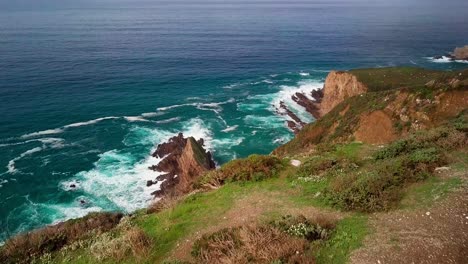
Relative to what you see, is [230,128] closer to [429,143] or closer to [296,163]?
[296,163]

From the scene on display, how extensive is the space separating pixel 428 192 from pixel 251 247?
25.4 ft

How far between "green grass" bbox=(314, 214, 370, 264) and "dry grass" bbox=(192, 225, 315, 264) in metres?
0.56

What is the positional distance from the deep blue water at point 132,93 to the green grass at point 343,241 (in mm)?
25196

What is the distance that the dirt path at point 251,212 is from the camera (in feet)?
43.9

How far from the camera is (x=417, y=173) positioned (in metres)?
15.5

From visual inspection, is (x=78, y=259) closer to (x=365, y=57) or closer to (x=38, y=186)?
(x=38, y=186)

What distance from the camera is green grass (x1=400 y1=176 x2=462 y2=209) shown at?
13.5m

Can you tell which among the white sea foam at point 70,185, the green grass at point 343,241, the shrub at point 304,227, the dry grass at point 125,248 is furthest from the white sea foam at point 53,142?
the green grass at point 343,241

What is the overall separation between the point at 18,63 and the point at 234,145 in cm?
6386

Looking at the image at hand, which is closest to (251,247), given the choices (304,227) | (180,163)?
(304,227)

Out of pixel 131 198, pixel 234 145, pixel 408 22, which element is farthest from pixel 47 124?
pixel 408 22

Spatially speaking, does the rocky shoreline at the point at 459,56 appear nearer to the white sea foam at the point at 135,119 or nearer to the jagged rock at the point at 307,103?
the jagged rock at the point at 307,103

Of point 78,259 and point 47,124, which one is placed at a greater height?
point 78,259

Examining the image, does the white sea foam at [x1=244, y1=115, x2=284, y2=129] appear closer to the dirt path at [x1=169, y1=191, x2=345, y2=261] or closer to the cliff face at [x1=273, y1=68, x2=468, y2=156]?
the cliff face at [x1=273, y1=68, x2=468, y2=156]
